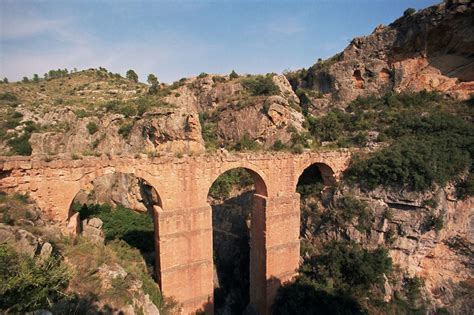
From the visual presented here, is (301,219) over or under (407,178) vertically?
under

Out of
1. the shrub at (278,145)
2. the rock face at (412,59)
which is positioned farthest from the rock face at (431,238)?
the rock face at (412,59)

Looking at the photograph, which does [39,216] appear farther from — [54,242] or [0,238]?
[0,238]

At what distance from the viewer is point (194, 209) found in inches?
439

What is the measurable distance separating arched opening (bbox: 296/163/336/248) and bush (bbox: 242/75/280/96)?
11558 millimetres

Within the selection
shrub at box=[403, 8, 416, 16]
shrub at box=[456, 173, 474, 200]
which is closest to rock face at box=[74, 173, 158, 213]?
shrub at box=[456, 173, 474, 200]

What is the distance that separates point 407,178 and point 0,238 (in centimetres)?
1553

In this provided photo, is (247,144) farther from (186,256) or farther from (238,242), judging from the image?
(186,256)

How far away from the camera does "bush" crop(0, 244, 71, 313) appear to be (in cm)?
419

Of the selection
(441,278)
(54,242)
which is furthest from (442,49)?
(54,242)

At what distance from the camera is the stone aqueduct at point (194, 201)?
877 cm

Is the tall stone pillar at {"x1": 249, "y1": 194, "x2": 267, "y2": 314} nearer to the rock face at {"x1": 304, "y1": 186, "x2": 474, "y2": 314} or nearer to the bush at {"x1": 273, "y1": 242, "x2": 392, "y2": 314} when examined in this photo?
the bush at {"x1": 273, "y1": 242, "x2": 392, "y2": 314}

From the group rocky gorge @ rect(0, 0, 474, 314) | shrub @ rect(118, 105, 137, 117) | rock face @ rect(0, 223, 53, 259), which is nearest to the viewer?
rock face @ rect(0, 223, 53, 259)

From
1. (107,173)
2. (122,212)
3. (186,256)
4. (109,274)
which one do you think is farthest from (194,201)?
(122,212)

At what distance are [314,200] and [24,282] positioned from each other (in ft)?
45.2
